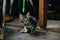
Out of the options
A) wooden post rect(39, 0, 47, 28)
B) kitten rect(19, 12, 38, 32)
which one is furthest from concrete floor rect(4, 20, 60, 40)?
wooden post rect(39, 0, 47, 28)

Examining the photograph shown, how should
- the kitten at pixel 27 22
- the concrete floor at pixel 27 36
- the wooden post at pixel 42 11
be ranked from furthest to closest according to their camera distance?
the wooden post at pixel 42 11 → the kitten at pixel 27 22 → the concrete floor at pixel 27 36

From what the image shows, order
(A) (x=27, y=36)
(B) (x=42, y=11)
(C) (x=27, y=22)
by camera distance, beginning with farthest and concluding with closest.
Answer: (B) (x=42, y=11)
(C) (x=27, y=22)
(A) (x=27, y=36)

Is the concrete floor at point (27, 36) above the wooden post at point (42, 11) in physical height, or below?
below

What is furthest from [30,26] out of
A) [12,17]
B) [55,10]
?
[55,10]

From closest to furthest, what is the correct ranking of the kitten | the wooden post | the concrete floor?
1. the concrete floor
2. the kitten
3. the wooden post

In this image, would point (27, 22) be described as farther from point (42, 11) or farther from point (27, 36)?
point (42, 11)

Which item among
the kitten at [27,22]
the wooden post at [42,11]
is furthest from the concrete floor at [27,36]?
the wooden post at [42,11]

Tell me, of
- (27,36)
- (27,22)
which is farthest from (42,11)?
(27,36)

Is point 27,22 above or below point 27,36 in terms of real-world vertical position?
above

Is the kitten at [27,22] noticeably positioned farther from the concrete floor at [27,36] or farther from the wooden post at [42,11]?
the wooden post at [42,11]

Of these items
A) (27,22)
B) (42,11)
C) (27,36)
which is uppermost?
(42,11)

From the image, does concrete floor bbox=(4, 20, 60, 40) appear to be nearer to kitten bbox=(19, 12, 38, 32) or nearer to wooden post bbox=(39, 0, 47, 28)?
kitten bbox=(19, 12, 38, 32)

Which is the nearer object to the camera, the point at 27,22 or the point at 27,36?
the point at 27,36

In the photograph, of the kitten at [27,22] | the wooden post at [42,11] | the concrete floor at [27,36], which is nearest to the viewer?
the concrete floor at [27,36]
